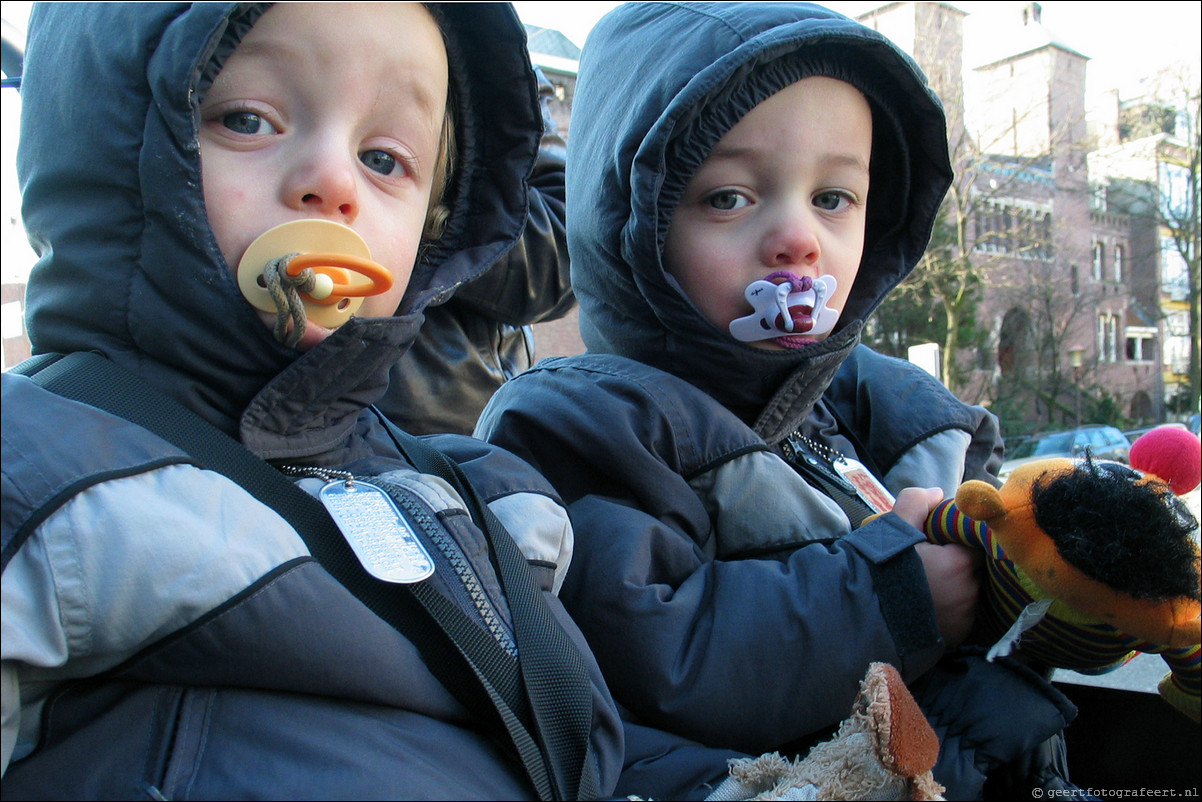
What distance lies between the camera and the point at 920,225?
5.47ft

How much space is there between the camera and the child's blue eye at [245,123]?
899 millimetres

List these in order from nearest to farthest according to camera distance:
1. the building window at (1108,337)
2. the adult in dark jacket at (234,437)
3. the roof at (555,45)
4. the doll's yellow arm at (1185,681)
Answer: the adult in dark jacket at (234,437)
the doll's yellow arm at (1185,681)
the roof at (555,45)
the building window at (1108,337)

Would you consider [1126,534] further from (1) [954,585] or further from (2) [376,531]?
(2) [376,531]

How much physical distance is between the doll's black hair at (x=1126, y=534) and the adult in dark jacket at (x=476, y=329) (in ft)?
3.89

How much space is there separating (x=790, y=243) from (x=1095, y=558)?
0.62 meters

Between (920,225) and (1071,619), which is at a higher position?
(920,225)

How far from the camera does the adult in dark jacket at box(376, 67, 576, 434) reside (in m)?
1.88

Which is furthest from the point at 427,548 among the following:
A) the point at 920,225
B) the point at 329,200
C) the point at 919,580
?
the point at 920,225

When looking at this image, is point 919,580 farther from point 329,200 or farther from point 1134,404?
point 1134,404

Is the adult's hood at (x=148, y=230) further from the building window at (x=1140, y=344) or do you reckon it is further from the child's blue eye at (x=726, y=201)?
the building window at (x=1140, y=344)

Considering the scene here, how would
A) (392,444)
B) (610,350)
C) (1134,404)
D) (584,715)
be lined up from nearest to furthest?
(584,715), (392,444), (610,350), (1134,404)

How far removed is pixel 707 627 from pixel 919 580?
27 cm

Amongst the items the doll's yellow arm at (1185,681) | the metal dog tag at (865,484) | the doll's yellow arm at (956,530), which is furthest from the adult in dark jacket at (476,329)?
the doll's yellow arm at (1185,681)

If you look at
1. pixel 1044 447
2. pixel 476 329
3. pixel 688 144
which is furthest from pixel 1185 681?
pixel 1044 447
